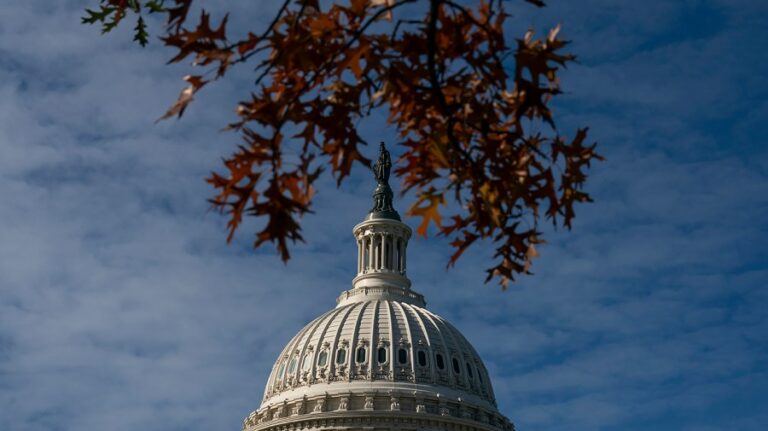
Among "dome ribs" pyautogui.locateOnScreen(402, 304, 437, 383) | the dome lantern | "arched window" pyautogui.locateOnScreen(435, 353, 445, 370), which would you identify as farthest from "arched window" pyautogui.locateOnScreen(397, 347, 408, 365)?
the dome lantern

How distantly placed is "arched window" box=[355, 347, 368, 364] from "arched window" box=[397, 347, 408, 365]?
3.15 meters

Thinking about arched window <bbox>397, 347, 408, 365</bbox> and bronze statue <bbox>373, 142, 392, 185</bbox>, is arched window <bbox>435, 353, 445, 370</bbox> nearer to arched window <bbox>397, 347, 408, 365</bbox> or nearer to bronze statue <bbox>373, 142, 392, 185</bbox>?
arched window <bbox>397, 347, 408, 365</bbox>

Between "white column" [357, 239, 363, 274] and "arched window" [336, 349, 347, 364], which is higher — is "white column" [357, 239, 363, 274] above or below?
above

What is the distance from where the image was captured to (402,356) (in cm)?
11194

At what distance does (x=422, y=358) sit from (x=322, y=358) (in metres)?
9.62

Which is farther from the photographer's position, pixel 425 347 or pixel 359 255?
pixel 359 255

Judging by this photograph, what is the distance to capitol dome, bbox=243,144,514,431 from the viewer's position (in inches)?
4136

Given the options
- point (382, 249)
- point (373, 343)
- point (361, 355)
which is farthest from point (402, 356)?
point (382, 249)

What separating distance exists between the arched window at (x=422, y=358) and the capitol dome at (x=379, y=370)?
10cm

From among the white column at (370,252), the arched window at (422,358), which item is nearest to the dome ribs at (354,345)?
the arched window at (422,358)

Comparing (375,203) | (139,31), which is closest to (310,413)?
(375,203)

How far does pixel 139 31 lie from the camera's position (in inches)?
471

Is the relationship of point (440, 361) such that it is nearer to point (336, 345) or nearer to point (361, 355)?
point (361, 355)

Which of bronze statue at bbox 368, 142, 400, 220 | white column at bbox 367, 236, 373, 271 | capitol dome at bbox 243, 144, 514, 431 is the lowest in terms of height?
capitol dome at bbox 243, 144, 514, 431
